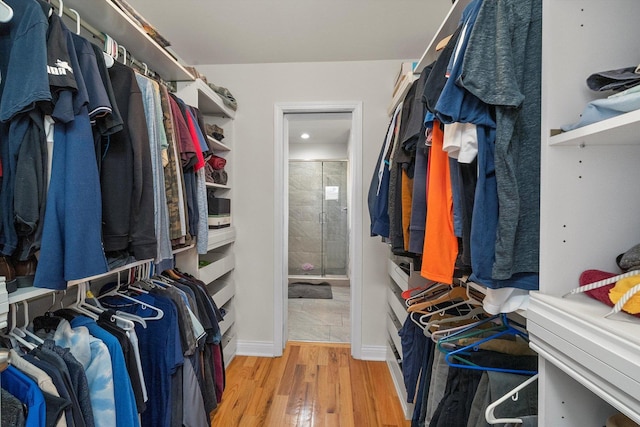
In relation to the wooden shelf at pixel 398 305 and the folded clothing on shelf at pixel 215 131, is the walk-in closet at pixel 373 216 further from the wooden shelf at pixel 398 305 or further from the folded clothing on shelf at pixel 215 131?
the folded clothing on shelf at pixel 215 131

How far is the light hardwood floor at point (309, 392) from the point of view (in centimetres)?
174

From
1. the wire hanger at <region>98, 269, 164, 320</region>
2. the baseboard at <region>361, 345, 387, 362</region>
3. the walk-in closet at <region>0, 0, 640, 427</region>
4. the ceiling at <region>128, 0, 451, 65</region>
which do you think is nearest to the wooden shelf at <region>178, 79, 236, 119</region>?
the walk-in closet at <region>0, 0, 640, 427</region>

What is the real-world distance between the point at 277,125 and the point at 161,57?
989 millimetres

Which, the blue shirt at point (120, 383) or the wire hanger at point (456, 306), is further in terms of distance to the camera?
the wire hanger at point (456, 306)

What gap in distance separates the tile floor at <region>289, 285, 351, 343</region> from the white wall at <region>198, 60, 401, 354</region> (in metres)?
0.46

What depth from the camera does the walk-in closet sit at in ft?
2.07

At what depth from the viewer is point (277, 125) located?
96.6 inches

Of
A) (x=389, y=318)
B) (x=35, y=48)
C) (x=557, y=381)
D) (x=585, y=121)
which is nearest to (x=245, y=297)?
(x=389, y=318)

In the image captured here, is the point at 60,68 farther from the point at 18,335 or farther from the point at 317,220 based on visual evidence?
the point at 317,220

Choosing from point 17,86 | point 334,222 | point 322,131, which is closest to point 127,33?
point 17,86

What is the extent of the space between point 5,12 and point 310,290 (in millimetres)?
3882

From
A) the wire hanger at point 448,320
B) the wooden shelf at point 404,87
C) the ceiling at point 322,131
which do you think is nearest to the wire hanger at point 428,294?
the wire hanger at point 448,320

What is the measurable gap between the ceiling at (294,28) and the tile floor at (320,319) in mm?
2451

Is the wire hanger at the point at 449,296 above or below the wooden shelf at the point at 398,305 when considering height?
above
